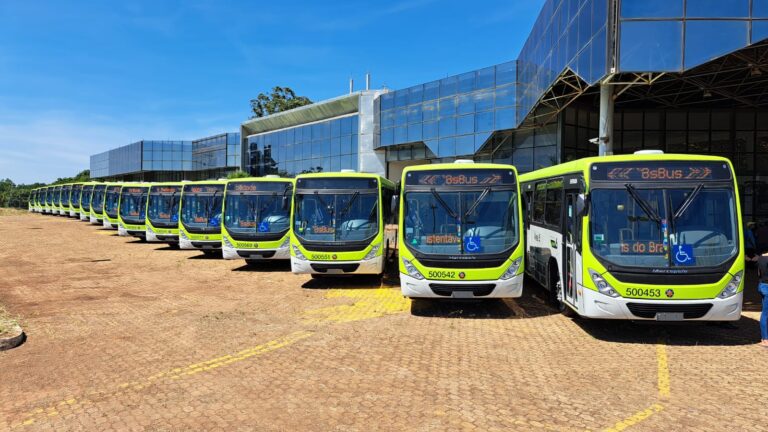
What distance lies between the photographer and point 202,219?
19016 mm

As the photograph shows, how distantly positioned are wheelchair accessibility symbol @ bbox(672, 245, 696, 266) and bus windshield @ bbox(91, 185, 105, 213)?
1496 inches

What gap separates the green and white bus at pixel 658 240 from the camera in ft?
24.7

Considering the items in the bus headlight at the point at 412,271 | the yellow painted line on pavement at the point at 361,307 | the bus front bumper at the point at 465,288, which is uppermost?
the bus headlight at the point at 412,271

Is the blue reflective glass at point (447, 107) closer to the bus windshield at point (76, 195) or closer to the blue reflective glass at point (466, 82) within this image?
the blue reflective glass at point (466, 82)

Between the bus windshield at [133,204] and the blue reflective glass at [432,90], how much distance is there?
20.6 metres

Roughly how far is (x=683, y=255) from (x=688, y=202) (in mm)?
856

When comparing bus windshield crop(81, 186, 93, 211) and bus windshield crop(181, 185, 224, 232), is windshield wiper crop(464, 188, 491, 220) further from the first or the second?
bus windshield crop(81, 186, 93, 211)

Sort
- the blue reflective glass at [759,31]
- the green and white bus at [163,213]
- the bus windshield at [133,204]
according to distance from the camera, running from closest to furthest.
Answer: the blue reflective glass at [759,31] → the green and white bus at [163,213] → the bus windshield at [133,204]

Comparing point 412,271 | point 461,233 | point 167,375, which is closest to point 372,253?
point 412,271

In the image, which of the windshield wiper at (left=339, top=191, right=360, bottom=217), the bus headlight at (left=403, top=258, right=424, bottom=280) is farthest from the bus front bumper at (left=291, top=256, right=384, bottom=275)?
the bus headlight at (left=403, top=258, right=424, bottom=280)

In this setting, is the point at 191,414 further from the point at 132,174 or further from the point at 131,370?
the point at 132,174

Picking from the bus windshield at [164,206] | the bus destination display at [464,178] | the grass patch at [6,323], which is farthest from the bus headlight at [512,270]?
the bus windshield at [164,206]

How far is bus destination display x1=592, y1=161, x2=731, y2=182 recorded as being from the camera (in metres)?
7.96

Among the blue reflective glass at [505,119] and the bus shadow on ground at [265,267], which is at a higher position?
the blue reflective glass at [505,119]
